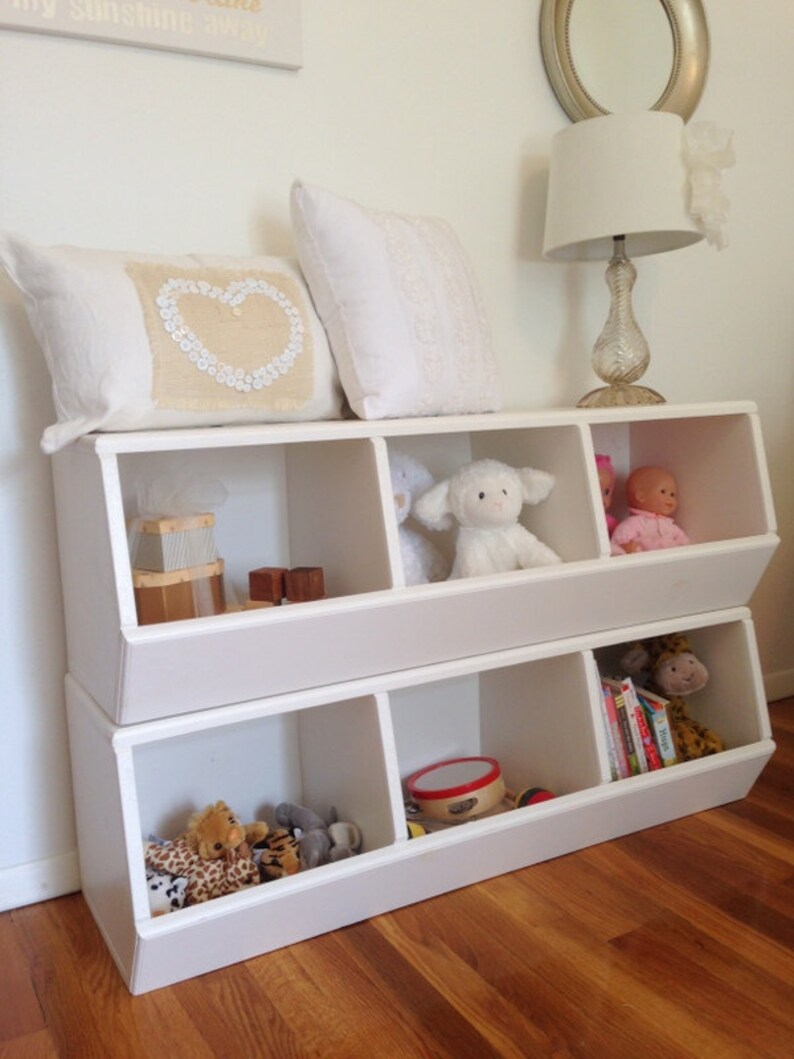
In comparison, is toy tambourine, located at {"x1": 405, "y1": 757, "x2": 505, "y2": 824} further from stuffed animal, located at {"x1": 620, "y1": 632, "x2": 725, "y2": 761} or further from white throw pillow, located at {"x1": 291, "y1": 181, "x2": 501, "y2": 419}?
white throw pillow, located at {"x1": 291, "y1": 181, "x2": 501, "y2": 419}

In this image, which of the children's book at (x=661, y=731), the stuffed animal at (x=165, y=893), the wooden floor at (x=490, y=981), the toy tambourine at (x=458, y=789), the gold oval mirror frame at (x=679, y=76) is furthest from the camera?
the gold oval mirror frame at (x=679, y=76)

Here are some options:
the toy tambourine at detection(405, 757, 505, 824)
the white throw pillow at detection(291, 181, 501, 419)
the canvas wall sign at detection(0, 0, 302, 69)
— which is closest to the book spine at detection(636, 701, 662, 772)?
the toy tambourine at detection(405, 757, 505, 824)

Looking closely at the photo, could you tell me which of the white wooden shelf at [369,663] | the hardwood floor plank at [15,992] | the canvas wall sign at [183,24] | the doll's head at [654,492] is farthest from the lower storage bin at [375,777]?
the canvas wall sign at [183,24]

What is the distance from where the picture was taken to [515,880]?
1.49 metres

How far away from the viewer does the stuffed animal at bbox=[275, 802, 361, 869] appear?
1.42 m

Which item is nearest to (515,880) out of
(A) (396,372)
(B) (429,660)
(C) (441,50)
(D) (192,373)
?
(B) (429,660)

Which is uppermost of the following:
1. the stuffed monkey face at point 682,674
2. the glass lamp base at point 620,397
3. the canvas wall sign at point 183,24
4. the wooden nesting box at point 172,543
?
the canvas wall sign at point 183,24

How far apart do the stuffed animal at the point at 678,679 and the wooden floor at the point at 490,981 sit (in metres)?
0.24

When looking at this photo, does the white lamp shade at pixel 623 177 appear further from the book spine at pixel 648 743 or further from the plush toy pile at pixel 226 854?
the plush toy pile at pixel 226 854

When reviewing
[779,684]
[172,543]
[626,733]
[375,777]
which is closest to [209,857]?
[375,777]

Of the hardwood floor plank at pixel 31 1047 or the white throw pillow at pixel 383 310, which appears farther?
the white throw pillow at pixel 383 310

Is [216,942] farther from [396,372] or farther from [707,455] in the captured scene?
[707,455]

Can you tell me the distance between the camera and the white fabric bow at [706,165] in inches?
62.8

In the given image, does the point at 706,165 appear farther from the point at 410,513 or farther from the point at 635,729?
the point at 635,729
